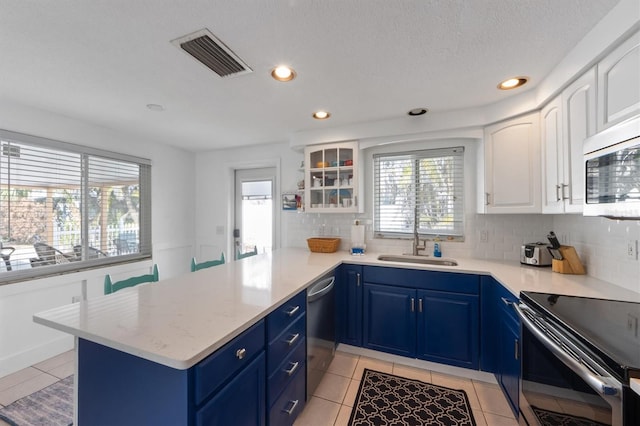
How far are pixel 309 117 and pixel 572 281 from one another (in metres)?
2.42

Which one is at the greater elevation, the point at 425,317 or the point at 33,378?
the point at 425,317

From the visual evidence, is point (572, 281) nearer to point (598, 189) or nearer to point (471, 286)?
point (471, 286)

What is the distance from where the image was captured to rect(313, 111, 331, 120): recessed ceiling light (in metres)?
2.46

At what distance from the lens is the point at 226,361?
3.41 feet

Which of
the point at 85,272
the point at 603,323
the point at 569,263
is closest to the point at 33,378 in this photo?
the point at 85,272

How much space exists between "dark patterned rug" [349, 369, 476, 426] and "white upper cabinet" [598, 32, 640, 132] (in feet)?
6.25

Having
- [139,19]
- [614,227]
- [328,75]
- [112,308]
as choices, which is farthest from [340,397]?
[139,19]

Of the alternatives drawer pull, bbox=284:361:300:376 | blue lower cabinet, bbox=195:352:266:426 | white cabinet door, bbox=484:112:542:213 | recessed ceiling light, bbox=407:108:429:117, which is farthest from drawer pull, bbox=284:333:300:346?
recessed ceiling light, bbox=407:108:429:117

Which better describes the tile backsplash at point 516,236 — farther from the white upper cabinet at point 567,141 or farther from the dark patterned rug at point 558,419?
the dark patterned rug at point 558,419

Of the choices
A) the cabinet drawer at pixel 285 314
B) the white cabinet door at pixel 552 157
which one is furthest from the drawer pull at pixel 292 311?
the white cabinet door at pixel 552 157

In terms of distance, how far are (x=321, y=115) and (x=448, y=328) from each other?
2197 mm

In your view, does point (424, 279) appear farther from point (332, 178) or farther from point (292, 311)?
point (332, 178)

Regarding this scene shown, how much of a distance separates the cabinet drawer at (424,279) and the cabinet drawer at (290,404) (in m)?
1.05

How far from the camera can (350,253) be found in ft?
9.57
